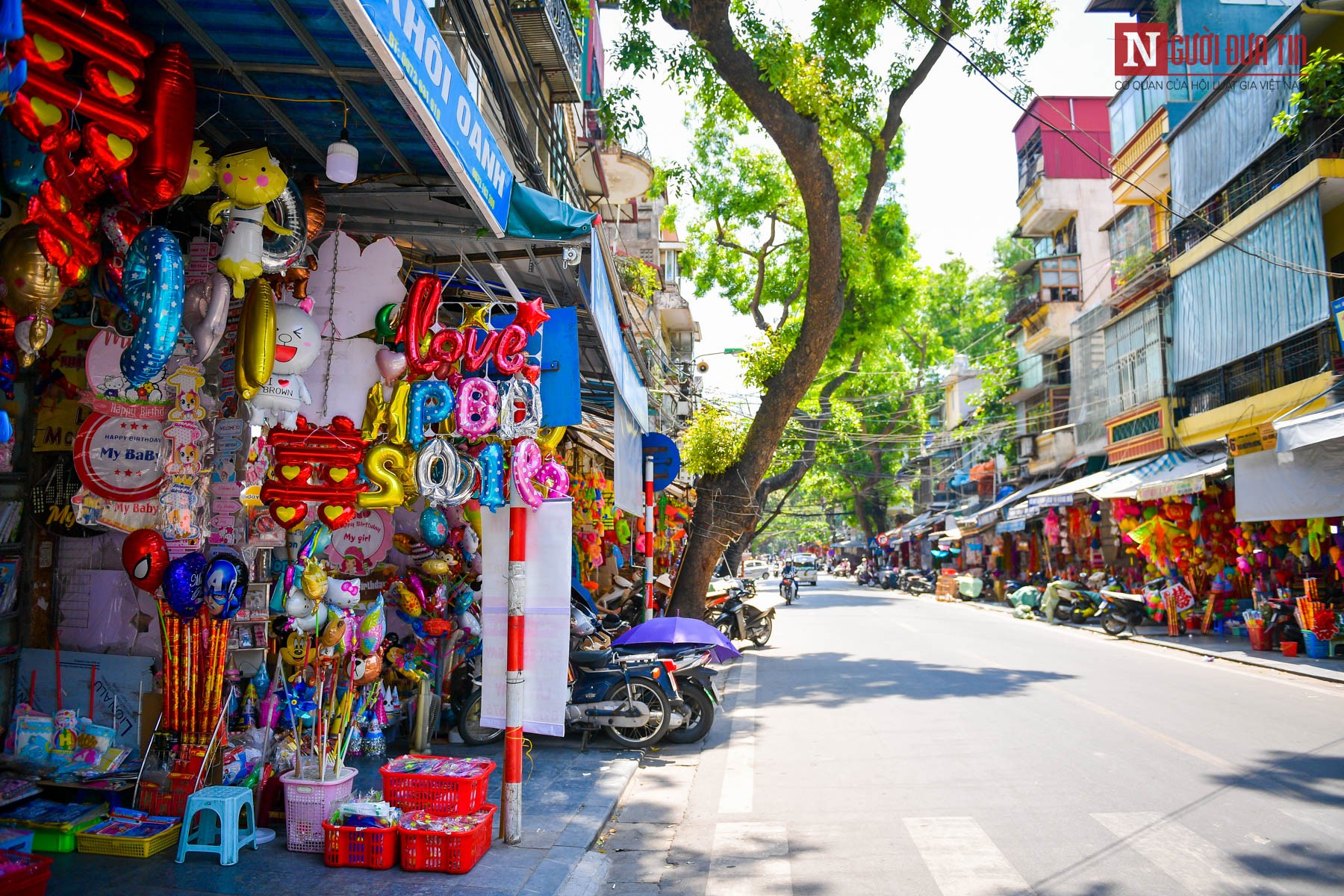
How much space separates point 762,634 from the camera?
16438 millimetres

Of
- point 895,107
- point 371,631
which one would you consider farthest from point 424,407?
point 895,107

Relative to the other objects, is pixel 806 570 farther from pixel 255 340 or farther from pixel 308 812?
pixel 255 340

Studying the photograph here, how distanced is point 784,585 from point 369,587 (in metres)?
25.7

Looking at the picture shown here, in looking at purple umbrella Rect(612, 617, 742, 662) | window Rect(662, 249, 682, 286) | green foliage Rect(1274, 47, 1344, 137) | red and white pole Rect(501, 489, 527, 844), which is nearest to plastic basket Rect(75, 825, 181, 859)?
red and white pole Rect(501, 489, 527, 844)

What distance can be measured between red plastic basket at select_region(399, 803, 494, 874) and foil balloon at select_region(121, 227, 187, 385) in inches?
117

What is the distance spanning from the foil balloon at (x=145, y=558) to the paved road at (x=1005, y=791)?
330cm

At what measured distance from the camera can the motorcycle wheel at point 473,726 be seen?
797 centimetres

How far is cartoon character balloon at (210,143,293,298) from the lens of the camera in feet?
12.8

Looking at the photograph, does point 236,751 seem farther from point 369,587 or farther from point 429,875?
point 369,587

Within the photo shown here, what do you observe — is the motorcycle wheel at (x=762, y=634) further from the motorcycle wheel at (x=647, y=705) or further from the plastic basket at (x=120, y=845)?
the plastic basket at (x=120, y=845)

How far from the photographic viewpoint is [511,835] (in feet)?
17.7

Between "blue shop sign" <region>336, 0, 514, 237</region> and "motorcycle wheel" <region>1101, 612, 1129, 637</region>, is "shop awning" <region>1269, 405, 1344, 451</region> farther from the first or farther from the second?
"blue shop sign" <region>336, 0, 514, 237</region>

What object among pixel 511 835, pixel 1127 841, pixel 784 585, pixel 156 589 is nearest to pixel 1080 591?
pixel 784 585

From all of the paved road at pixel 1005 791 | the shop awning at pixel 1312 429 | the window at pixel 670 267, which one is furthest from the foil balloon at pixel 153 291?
the window at pixel 670 267
